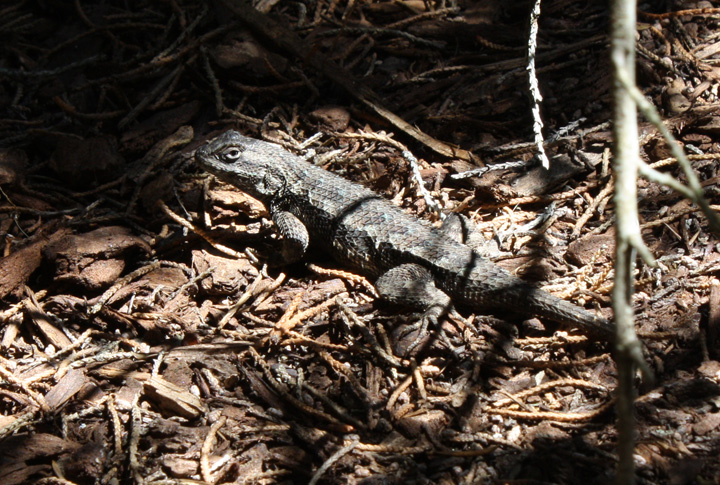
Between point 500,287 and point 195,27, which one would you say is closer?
point 500,287

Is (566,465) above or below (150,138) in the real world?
below

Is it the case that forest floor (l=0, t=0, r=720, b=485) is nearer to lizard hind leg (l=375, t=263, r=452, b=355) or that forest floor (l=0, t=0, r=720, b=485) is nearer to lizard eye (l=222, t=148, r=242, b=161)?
lizard hind leg (l=375, t=263, r=452, b=355)

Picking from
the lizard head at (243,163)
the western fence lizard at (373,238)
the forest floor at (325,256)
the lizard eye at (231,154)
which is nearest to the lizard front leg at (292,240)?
the western fence lizard at (373,238)

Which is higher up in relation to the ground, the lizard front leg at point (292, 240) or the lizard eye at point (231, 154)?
the lizard eye at point (231, 154)

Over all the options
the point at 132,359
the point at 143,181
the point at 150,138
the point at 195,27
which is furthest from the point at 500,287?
the point at 195,27

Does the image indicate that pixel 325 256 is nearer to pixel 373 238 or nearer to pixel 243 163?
pixel 373 238

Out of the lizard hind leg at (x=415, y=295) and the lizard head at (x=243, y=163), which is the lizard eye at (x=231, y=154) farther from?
the lizard hind leg at (x=415, y=295)

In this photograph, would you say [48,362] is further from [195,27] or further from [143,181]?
[195,27]
